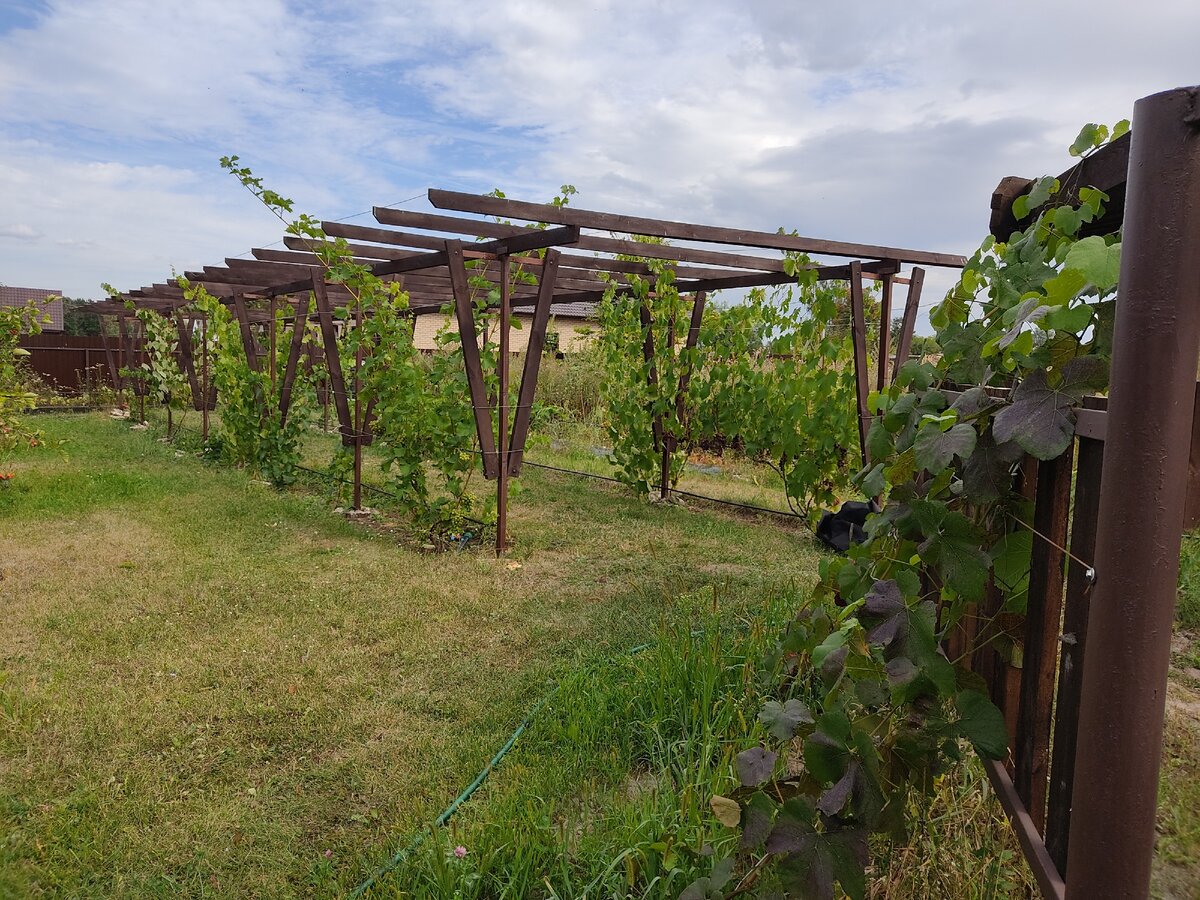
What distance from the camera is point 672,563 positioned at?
554 centimetres

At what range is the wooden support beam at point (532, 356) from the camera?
228 inches

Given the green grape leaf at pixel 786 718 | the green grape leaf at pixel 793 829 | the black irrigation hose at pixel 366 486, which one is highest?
the green grape leaf at pixel 786 718

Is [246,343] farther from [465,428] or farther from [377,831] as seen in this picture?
[377,831]

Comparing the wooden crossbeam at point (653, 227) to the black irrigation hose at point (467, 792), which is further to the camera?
the wooden crossbeam at point (653, 227)

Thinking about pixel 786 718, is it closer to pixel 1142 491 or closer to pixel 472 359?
pixel 1142 491

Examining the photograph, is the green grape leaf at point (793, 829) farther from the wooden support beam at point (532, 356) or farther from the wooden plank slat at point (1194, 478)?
the wooden support beam at point (532, 356)

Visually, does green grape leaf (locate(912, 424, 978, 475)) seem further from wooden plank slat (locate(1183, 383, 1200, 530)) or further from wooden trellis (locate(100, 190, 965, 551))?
wooden trellis (locate(100, 190, 965, 551))

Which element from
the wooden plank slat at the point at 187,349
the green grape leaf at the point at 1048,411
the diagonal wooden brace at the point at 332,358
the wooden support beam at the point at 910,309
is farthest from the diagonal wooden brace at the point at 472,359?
the wooden plank slat at the point at 187,349

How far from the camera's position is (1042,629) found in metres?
1.38

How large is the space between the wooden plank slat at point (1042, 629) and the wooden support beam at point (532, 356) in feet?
15.2

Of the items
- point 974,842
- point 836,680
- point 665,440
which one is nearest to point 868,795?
A: point 836,680

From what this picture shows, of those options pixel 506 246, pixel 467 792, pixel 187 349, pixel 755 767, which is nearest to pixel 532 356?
pixel 506 246

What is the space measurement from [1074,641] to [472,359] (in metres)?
4.78

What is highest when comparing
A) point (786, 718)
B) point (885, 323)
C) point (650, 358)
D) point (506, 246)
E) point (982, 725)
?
point (506, 246)
